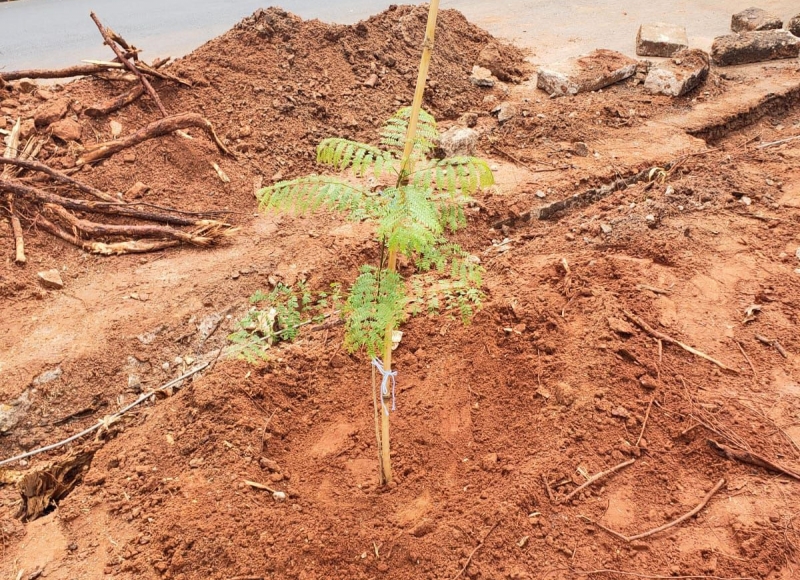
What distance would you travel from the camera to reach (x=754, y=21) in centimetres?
945

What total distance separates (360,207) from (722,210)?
389cm

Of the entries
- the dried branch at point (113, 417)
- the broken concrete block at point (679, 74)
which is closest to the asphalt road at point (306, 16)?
the broken concrete block at point (679, 74)

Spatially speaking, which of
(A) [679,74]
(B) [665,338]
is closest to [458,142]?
(B) [665,338]

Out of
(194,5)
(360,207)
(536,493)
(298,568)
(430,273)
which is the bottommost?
(298,568)

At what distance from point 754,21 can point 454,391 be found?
9286 millimetres

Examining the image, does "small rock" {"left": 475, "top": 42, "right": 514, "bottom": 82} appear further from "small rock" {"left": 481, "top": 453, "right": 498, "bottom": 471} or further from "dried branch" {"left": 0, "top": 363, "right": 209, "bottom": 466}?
"small rock" {"left": 481, "top": 453, "right": 498, "bottom": 471}

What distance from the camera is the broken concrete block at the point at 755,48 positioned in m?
8.31

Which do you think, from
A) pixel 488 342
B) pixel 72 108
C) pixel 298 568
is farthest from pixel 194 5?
pixel 298 568

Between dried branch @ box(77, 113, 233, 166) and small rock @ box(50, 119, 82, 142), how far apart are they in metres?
0.32

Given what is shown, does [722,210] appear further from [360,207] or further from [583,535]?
[360,207]

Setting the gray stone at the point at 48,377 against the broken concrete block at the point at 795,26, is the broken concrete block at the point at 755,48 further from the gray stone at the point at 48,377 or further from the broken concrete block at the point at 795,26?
the gray stone at the point at 48,377

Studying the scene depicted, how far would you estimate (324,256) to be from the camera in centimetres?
487

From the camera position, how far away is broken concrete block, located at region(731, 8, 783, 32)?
30.5ft

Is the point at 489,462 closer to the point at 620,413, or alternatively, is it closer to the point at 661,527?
the point at 620,413
